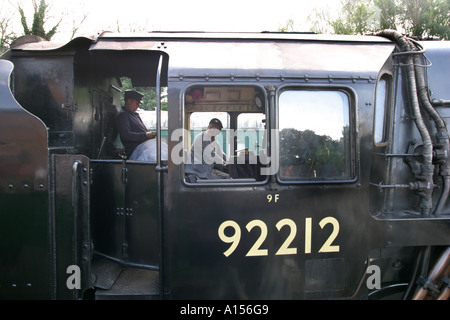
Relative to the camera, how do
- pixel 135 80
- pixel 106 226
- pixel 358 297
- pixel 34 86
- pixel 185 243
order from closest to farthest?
pixel 185 243 < pixel 358 297 < pixel 34 86 < pixel 106 226 < pixel 135 80

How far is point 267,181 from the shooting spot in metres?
2.69

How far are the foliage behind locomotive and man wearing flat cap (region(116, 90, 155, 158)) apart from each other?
66cm

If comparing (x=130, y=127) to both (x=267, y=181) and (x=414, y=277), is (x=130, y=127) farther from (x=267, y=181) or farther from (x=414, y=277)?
(x=414, y=277)

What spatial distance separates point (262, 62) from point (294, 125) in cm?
60

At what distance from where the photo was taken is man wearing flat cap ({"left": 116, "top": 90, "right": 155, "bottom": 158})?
145 inches

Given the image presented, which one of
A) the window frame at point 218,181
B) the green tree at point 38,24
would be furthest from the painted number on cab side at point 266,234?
A: the green tree at point 38,24

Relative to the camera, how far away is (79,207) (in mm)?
2781

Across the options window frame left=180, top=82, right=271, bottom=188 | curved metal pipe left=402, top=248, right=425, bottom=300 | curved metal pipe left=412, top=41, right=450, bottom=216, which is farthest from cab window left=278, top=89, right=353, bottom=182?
curved metal pipe left=402, top=248, right=425, bottom=300

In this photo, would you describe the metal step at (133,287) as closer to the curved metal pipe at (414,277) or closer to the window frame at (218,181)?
the window frame at (218,181)

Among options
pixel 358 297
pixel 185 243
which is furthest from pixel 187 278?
pixel 358 297

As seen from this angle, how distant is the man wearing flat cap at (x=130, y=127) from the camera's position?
12.1 feet

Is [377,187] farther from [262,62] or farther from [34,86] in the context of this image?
[34,86]

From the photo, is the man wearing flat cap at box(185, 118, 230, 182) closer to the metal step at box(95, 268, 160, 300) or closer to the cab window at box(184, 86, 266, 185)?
the cab window at box(184, 86, 266, 185)

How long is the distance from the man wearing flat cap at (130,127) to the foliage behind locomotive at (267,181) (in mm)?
655
